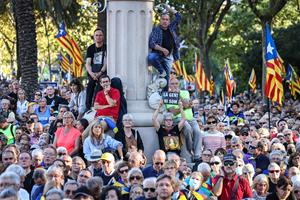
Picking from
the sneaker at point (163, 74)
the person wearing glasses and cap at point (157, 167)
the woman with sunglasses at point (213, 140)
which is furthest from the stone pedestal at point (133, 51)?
the person wearing glasses and cap at point (157, 167)

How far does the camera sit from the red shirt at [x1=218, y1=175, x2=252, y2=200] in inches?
479

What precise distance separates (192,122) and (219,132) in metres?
1.01

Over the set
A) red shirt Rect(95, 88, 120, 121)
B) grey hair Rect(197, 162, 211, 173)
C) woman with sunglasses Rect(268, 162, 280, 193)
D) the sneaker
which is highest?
the sneaker

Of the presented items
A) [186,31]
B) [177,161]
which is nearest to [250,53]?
[186,31]

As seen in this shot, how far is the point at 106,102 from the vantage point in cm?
1481

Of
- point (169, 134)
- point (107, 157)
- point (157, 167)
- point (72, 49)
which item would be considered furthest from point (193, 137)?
point (72, 49)

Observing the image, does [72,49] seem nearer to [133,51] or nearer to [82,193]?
[133,51]

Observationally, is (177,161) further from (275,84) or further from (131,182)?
(275,84)

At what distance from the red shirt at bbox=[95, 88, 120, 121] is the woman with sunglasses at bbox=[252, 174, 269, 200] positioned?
336 centimetres

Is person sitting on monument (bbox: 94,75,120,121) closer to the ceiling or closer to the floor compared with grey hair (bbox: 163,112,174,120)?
closer to the ceiling

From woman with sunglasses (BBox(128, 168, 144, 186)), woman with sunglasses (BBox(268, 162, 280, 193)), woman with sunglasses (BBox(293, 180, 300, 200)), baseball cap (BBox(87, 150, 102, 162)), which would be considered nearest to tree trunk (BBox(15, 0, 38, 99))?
baseball cap (BBox(87, 150, 102, 162))

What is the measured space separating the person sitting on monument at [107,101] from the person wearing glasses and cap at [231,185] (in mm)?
2788

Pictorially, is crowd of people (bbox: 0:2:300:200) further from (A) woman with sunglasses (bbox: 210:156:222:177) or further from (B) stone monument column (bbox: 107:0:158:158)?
(B) stone monument column (bbox: 107:0:158:158)

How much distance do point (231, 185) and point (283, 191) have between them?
3.89ft
